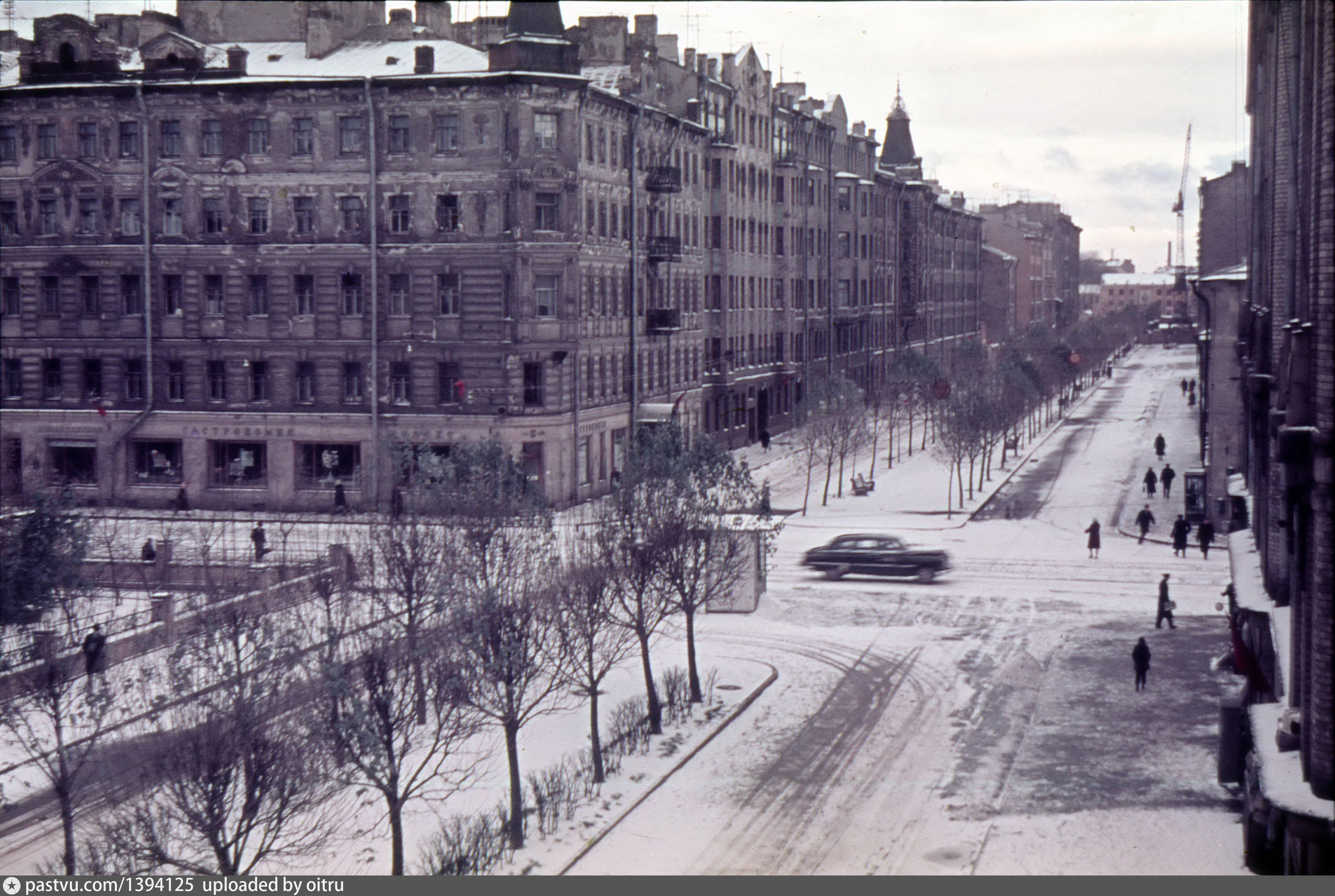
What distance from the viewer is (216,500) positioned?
50.5m

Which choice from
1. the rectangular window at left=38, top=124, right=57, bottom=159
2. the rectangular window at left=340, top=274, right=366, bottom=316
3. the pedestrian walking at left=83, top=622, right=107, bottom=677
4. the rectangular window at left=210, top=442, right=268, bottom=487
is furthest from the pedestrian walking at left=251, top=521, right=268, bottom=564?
the rectangular window at left=38, top=124, right=57, bottom=159

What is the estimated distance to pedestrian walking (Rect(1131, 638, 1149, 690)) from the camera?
26.3 meters

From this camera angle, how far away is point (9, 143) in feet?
169

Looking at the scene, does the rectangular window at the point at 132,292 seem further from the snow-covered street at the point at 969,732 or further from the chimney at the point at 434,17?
the snow-covered street at the point at 969,732

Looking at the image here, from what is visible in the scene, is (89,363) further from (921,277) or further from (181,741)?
(921,277)

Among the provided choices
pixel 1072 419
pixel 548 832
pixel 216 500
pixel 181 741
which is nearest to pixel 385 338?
pixel 216 500

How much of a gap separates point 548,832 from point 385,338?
31659 millimetres

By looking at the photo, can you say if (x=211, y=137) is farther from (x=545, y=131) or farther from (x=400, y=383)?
(x=545, y=131)

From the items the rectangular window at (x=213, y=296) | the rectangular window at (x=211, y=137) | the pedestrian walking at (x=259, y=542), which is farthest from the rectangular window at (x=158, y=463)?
the pedestrian walking at (x=259, y=542)

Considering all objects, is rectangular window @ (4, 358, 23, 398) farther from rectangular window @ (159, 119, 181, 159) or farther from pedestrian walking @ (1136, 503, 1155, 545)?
pedestrian walking @ (1136, 503, 1155, 545)

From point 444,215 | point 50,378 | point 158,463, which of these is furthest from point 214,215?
point 158,463

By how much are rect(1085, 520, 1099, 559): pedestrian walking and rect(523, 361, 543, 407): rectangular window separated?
18.6 metres

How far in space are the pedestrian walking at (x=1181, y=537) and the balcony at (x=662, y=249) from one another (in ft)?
78.7

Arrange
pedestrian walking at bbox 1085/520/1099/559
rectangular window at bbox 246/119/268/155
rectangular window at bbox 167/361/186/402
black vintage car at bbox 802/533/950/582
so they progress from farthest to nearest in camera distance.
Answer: rectangular window at bbox 167/361/186/402
rectangular window at bbox 246/119/268/155
pedestrian walking at bbox 1085/520/1099/559
black vintage car at bbox 802/533/950/582
